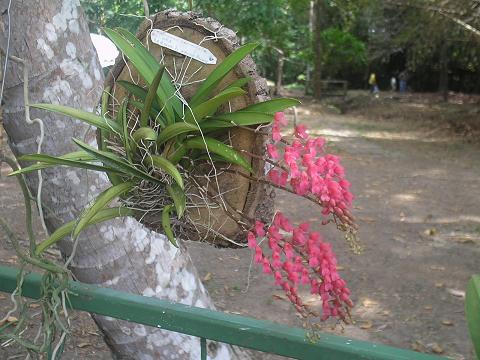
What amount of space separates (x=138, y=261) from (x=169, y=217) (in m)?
0.83

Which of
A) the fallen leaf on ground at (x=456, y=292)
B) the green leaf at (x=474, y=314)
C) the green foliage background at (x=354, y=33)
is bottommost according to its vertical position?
the fallen leaf on ground at (x=456, y=292)

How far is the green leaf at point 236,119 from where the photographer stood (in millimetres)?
1383

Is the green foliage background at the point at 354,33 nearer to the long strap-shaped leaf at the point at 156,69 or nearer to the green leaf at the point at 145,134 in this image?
the long strap-shaped leaf at the point at 156,69

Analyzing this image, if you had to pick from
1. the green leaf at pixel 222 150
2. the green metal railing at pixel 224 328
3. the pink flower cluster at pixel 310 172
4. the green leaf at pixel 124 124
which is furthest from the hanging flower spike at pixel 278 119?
the green metal railing at pixel 224 328

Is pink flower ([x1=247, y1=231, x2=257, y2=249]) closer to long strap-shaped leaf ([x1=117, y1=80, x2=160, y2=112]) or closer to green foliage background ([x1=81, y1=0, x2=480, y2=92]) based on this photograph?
long strap-shaped leaf ([x1=117, y1=80, x2=160, y2=112])

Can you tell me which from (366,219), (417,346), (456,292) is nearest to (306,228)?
(417,346)

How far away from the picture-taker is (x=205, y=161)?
1.51 m

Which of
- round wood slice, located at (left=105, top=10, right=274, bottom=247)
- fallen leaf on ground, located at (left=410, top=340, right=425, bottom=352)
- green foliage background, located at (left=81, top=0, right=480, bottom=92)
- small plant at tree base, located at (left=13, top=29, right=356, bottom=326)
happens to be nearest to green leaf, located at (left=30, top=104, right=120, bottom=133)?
small plant at tree base, located at (left=13, top=29, right=356, bottom=326)

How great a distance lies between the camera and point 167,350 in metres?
2.37

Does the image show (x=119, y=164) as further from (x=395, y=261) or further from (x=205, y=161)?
(x=395, y=261)

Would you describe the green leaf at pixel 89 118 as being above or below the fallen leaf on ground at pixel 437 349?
above

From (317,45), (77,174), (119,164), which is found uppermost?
(317,45)

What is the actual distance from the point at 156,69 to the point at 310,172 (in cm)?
47

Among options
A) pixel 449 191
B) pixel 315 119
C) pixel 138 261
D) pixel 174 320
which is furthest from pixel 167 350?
pixel 315 119
